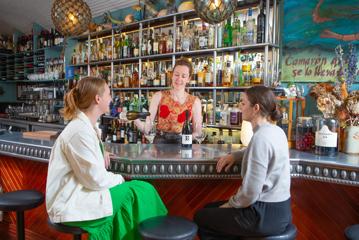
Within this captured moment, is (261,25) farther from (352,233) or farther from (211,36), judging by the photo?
(352,233)

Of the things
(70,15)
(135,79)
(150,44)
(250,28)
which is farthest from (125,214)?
(135,79)

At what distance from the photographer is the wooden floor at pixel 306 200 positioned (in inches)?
80.7

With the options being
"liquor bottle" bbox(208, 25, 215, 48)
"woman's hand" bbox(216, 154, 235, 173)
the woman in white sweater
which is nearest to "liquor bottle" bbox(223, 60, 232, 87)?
"liquor bottle" bbox(208, 25, 215, 48)

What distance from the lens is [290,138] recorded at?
2465 millimetres

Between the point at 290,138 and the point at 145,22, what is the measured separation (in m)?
3.29

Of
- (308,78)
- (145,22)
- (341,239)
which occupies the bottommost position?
(341,239)

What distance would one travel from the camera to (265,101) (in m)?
1.79

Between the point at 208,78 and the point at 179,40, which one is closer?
the point at 208,78

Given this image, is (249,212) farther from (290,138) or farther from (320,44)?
(320,44)

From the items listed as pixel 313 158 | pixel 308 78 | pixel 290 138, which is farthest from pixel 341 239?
pixel 308 78

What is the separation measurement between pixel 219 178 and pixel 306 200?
1.95 ft

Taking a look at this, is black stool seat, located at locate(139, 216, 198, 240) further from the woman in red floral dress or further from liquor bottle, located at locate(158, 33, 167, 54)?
liquor bottle, located at locate(158, 33, 167, 54)

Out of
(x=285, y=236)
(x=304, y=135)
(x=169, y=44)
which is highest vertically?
(x=169, y=44)

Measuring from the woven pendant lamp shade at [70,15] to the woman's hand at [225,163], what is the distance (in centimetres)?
176
